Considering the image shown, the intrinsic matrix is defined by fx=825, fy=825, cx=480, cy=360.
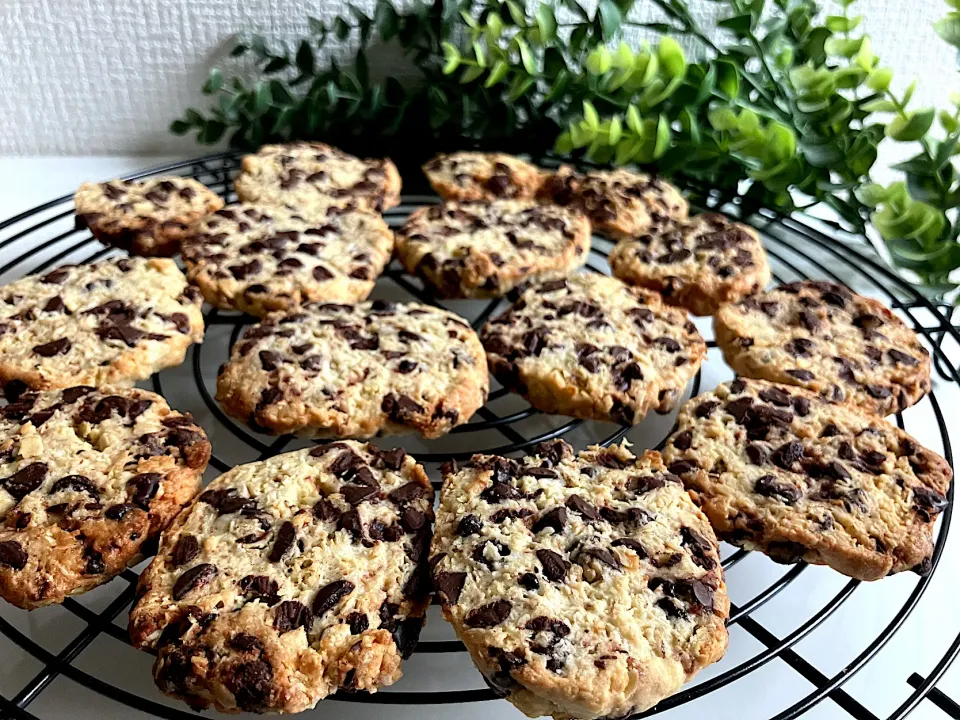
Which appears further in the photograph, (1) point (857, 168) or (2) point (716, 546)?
(1) point (857, 168)

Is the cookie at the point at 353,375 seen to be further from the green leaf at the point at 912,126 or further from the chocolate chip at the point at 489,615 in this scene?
the green leaf at the point at 912,126

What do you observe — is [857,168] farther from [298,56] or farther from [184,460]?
[184,460]

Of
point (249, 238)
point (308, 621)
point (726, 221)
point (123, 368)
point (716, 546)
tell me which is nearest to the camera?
point (308, 621)

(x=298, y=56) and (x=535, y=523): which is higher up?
(x=298, y=56)

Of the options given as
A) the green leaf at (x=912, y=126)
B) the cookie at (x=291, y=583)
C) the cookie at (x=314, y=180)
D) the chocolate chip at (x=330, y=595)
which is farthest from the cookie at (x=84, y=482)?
the green leaf at (x=912, y=126)

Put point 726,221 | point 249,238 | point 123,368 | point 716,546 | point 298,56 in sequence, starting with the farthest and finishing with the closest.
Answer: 1. point 298,56
2. point 726,221
3. point 249,238
4. point 123,368
5. point 716,546

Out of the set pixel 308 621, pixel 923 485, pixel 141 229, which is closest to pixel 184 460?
pixel 308 621

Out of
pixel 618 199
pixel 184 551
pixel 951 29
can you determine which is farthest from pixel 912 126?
pixel 184 551
